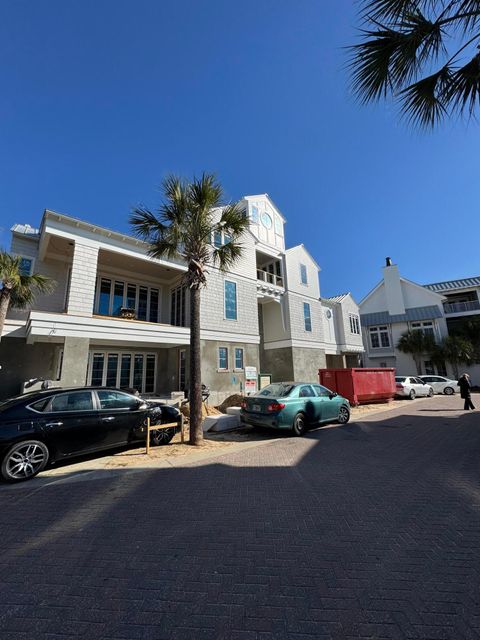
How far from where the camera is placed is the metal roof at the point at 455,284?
33562 mm

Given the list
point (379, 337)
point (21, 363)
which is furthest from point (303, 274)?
point (21, 363)

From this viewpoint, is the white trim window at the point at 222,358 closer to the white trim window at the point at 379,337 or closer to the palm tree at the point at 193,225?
the palm tree at the point at 193,225

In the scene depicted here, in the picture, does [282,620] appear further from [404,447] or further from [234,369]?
[234,369]

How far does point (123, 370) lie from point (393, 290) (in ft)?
108

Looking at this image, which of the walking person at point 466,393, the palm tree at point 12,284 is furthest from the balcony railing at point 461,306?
the palm tree at point 12,284

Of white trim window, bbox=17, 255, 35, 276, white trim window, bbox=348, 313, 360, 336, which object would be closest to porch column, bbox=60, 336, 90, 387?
white trim window, bbox=17, 255, 35, 276

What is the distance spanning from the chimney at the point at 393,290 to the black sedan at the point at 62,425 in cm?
3446

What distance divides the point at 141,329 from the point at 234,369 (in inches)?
237

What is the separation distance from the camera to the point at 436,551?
3096 millimetres

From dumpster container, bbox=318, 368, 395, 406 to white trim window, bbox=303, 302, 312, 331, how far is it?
20.6 feet

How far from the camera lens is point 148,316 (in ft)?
56.6

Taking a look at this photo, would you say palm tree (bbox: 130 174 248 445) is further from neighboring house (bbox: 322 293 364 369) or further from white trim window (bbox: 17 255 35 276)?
neighboring house (bbox: 322 293 364 369)

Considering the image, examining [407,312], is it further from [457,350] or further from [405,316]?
[457,350]

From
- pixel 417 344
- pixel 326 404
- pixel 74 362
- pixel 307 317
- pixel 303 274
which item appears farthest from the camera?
pixel 417 344
